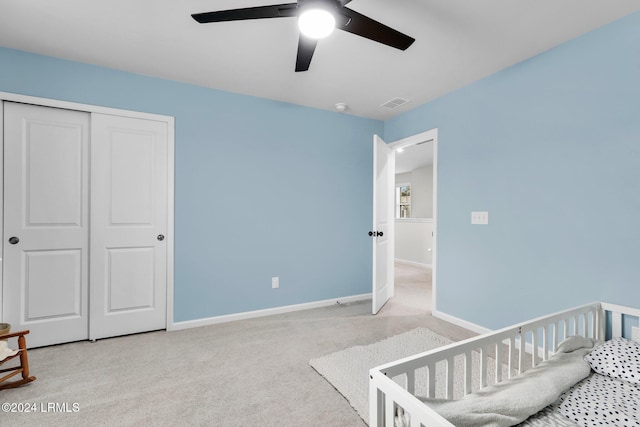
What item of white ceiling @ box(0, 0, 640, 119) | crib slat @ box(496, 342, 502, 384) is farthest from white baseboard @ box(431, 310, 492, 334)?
white ceiling @ box(0, 0, 640, 119)

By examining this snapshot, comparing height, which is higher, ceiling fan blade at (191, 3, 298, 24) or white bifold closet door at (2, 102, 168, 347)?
ceiling fan blade at (191, 3, 298, 24)

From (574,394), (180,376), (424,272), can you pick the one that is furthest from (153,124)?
(424,272)

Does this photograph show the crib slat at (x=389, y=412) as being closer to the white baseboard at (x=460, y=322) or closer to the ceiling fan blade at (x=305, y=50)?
the ceiling fan blade at (x=305, y=50)

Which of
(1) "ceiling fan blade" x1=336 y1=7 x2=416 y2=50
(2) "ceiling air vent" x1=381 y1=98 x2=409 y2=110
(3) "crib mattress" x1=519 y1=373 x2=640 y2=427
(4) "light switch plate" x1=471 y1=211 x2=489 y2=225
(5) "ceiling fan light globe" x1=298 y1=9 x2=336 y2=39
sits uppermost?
(2) "ceiling air vent" x1=381 y1=98 x2=409 y2=110

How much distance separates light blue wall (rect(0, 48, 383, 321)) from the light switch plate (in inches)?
52.8

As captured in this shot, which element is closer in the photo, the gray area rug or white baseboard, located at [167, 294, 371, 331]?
the gray area rug

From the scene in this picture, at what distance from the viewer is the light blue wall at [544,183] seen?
1.82 meters

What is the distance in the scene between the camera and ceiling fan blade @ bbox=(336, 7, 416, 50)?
1.41 meters

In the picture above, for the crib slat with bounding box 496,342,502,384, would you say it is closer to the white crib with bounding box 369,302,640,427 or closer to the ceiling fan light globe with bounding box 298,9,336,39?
the white crib with bounding box 369,302,640,427

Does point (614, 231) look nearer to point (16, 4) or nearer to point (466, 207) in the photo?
point (466, 207)

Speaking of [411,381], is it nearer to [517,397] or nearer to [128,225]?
[517,397]

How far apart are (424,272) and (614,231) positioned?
3900 millimetres

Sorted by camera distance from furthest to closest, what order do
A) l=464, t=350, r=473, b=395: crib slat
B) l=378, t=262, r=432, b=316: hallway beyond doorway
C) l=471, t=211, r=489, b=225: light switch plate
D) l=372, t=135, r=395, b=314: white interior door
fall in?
1. l=378, t=262, r=432, b=316: hallway beyond doorway
2. l=372, t=135, r=395, b=314: white interior door
3. l=471, t=211, r=489, b=225: light switch plate
4. l=464, t=350, r=473, b=395: crib slat

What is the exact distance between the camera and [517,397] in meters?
1.11
